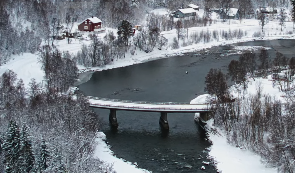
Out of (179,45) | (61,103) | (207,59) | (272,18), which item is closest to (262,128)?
(61,103)

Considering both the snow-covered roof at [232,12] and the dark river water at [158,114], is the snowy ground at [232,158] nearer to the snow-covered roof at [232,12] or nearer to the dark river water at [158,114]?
the dark river water at [158,114]

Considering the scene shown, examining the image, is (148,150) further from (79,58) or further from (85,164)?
(79,58)

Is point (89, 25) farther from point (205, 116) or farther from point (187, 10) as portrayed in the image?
point (205, 116)

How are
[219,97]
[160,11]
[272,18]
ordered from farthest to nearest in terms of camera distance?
[160,11] < [272,18] < [219,97]

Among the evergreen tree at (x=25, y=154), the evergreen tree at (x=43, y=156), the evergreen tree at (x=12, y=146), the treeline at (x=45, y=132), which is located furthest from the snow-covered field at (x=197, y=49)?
the evergreen tree at (x=12, y=146)

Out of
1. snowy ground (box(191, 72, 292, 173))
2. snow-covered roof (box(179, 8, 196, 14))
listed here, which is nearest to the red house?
snow-covered roof (box(179, 8, 196, 14))

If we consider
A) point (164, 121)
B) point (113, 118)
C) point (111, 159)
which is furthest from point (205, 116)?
point (111, 159)
